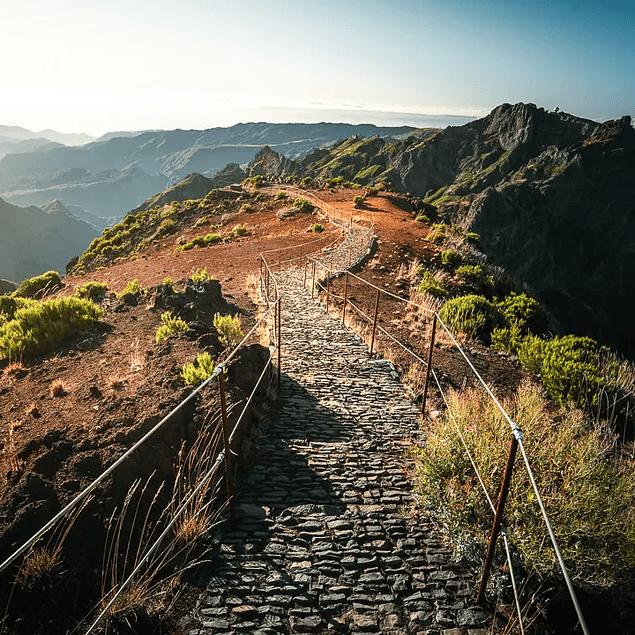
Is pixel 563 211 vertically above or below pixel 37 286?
above

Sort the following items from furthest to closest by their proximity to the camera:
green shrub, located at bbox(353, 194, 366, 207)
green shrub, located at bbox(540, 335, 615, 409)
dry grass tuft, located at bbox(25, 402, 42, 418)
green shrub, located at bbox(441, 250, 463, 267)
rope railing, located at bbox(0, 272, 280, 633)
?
green shrub, located at bbox(353, 194, 366, 207)
green shrub, located at bbox(441, 250, 463, 267)
green shrub, located at bbox(540, 335, 615, 409)
dry grass tuft, located at bbox(25, 402, 42, 418)
rope railing, located at bbox(0, 272, 280, 633)

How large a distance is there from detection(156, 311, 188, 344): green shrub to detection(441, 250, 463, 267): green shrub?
1563 centimetres

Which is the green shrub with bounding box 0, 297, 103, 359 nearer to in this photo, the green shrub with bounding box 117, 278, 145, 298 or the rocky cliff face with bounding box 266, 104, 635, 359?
the green shrub with bounding box 117, 278, 145, 298

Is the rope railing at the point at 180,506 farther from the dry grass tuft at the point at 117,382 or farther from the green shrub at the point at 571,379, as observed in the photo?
the green shrub at the point at 571,379

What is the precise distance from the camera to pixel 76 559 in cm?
338

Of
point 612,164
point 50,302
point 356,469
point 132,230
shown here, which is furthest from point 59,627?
point 612,164

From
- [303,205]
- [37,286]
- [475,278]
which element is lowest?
[37,286]

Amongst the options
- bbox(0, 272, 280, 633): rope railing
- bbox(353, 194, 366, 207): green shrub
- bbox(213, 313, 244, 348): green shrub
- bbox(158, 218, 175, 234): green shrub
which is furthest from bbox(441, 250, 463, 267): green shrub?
bbox(158, 218, 175, 234): green shrub

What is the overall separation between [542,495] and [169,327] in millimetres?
6920

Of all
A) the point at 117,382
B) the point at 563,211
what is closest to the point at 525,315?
the point at 117,382

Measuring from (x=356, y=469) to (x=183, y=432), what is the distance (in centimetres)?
220

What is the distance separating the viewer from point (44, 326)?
8898mm

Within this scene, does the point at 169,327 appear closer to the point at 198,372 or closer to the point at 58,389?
the point at 58,389

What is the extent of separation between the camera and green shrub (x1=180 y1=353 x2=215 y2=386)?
5.79 metres
